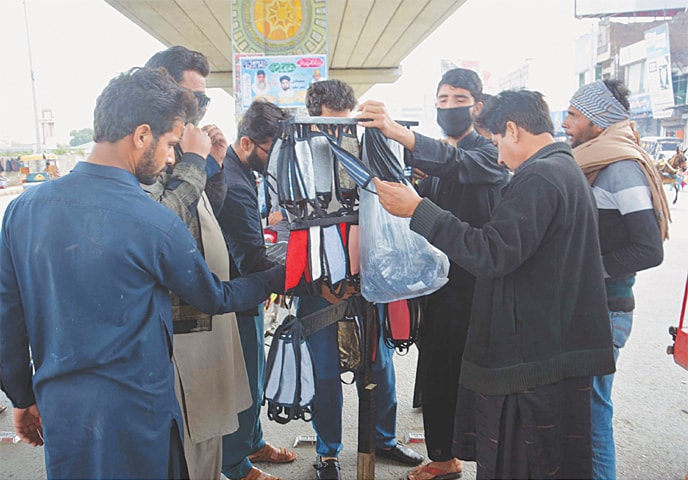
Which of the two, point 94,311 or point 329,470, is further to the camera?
point 329,470

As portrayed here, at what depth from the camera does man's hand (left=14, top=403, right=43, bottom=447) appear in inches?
64.2

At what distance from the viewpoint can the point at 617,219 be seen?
7.73 feet

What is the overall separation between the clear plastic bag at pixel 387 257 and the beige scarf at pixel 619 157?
3.25ft

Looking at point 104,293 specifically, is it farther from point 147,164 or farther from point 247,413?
point 247,413

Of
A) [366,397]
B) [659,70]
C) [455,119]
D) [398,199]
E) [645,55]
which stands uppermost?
[645,55]

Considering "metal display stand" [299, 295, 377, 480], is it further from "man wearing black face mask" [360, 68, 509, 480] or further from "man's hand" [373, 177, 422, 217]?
"man wearing black face mask" [360, 68, 509, 480]

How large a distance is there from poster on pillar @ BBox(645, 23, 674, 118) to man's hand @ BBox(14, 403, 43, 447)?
110ft

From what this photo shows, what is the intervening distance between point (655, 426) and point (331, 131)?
9.56ft

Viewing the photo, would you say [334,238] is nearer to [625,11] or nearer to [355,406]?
[355,406]

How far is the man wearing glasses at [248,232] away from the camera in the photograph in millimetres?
2340

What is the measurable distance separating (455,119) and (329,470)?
1.90 metres

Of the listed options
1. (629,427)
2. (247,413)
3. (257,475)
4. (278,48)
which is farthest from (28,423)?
(278,48)

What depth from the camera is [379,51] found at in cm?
743

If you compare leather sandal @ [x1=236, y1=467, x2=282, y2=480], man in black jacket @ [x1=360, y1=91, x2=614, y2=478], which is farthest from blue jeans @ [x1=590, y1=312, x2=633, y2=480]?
leather sandal @ [x1=236, y1=467, x2=282, y2=480]
